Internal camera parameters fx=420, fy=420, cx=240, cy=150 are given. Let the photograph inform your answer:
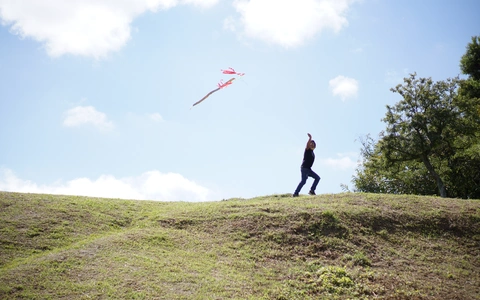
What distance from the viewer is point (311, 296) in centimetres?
1016

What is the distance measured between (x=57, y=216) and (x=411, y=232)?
12.2 metres

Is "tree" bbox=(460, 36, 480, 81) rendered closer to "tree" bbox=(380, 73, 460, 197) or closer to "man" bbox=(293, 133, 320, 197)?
"tree" bbox=(380, 73, 460, 197)

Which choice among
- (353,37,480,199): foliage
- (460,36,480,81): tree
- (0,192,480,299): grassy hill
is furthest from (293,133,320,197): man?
(460,36,480,81): tree

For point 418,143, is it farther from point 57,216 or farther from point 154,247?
point 57,216

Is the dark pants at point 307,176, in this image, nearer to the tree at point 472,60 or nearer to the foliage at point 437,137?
the foliage at point 437,137

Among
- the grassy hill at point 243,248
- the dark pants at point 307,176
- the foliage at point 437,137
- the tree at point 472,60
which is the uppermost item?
the tree at point 472,60

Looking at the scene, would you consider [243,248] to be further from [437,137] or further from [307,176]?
[437,137]

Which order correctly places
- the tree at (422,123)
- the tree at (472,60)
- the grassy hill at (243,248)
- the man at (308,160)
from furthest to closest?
1. the tree at (472,60)
2. the tree at (422,123)
3. the man at (308,160)
4. the grassy hill at (243,248)

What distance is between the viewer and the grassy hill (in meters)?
10.2

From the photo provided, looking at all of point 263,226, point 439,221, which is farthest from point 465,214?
point 263,226

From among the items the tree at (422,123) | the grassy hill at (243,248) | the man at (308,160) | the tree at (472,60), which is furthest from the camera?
the tree at (472,60)

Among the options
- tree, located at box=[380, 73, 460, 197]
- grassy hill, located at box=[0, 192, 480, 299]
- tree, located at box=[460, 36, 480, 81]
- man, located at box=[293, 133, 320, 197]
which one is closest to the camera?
grassy hill, located at box=[0, 192, 480, 299]

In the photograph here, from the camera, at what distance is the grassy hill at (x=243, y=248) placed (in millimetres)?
10180

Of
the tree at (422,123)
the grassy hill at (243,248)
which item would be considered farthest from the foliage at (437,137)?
the grassy hill at (243,248)
